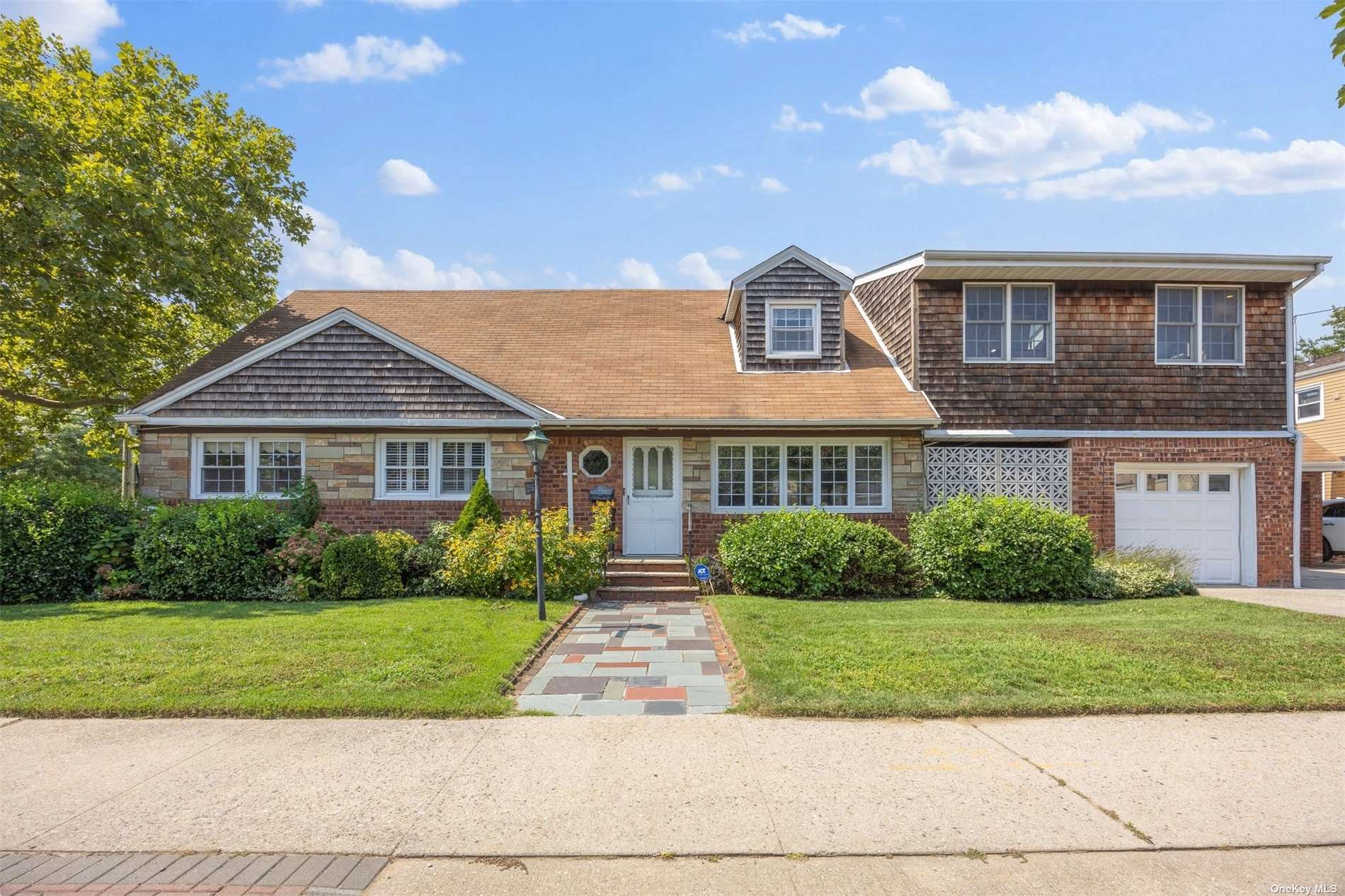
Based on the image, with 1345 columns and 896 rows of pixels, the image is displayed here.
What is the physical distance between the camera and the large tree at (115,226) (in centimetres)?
1390

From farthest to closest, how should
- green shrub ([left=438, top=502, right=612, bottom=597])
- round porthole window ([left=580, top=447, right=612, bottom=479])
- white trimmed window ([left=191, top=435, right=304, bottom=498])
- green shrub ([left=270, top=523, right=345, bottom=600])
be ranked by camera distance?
round porthole window ([left=580, top=447, right=612, bottom=479]) < white trimmed window ([left=191, top=435, right=304, bottom=498]) < green shrub ([left=270, top=523, right=345, bottom=600]) < green shrub ([left=438, top=502, right=612, bottom=597])

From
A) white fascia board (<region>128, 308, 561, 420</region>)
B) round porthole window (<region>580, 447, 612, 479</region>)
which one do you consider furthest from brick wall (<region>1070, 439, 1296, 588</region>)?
white fascia board (<region>128, 308, 561, 420</region>)

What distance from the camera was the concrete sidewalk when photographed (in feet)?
12.6

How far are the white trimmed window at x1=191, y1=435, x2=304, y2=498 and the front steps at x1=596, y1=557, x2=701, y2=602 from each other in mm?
5747

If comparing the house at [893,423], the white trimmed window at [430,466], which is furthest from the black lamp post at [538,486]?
the white trimmed window at [430,466]

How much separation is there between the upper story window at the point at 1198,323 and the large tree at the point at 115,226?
18893 millimetres

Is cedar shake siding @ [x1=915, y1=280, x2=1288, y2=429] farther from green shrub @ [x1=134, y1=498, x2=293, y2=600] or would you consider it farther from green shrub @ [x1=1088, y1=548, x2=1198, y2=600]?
green shrub @ [x1=134, y1=498, x2=293, y2=600]

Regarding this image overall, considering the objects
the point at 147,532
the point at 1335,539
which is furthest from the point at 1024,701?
the point at 1335,539

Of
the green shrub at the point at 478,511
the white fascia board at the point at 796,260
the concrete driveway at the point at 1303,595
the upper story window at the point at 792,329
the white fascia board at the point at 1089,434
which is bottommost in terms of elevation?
the concrete driveway at the point at 1303,595

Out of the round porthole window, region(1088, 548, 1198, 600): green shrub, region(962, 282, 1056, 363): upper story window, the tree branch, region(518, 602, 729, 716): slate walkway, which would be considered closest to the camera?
region(518, 602, 729, 716): slate walkway

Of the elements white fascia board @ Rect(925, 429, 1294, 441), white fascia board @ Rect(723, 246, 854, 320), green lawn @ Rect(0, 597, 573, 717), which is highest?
white fascia board @ Rect(723, 246, 854, 320)

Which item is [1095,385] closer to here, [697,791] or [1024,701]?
[1024,701]

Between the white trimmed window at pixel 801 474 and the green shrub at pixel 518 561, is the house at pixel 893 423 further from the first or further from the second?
the green shrub at pixel 518 561

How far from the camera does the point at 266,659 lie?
7.06m
